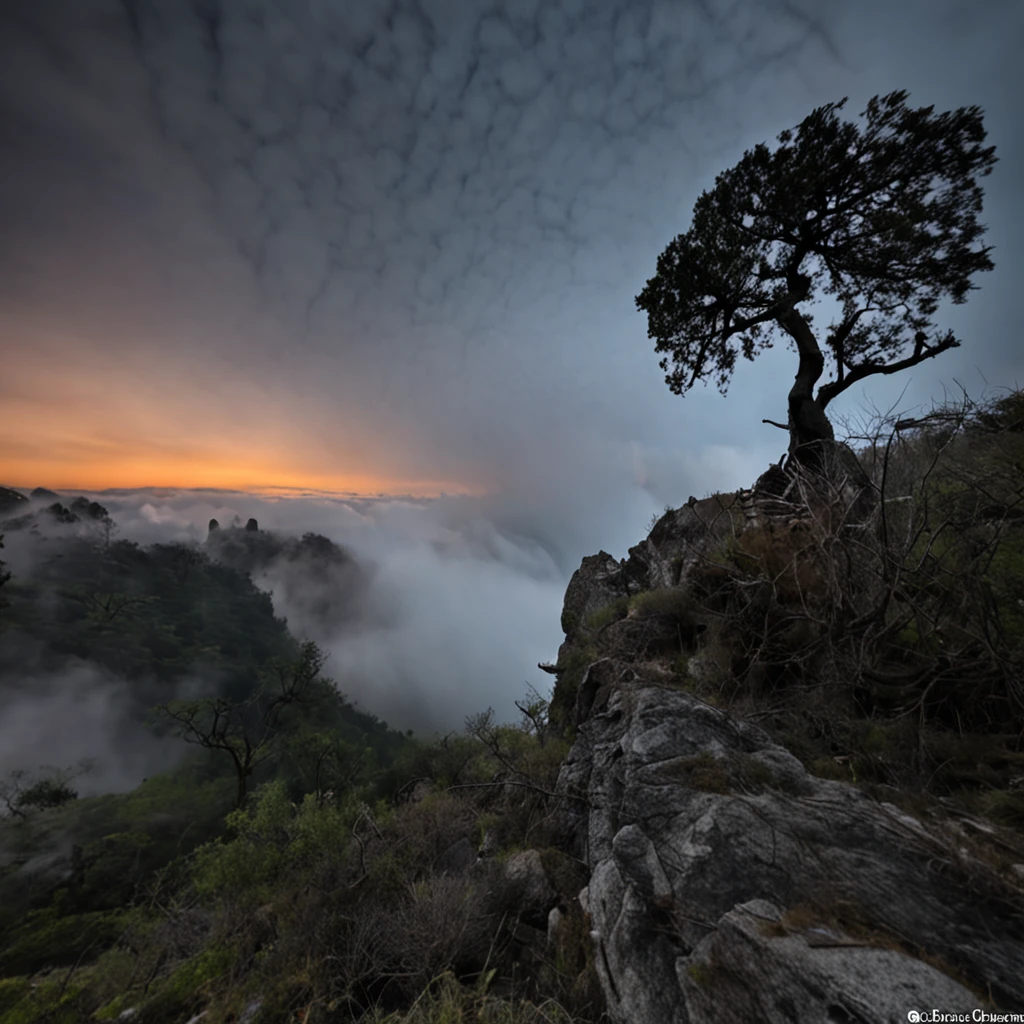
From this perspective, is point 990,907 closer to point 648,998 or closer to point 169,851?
point 648,998

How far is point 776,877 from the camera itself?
2846 millimetres

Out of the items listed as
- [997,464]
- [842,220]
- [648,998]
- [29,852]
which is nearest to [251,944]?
[648,998]

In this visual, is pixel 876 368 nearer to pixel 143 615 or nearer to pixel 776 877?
pixel 776 877

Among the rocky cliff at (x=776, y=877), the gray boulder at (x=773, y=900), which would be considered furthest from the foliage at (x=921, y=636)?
the gray boulder at (x=773, y=900)

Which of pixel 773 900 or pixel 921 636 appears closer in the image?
pixel 773 900

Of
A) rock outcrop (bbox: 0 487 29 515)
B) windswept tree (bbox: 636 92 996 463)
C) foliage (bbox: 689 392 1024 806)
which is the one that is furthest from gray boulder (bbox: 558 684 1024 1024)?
rock outcrop (bbox: 0 487 29 515)

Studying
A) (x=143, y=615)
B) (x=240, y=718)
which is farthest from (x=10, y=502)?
(x=240, y=718)

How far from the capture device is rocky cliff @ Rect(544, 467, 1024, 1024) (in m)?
2.07

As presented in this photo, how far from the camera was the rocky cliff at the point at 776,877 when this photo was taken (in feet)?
6.80

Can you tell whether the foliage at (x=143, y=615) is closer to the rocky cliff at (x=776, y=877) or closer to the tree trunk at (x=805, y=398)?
the rocky cliff at (x=776, y=877)

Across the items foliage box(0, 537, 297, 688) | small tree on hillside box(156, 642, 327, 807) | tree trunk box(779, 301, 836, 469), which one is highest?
tree trunk box(779, 301, 836, 469)

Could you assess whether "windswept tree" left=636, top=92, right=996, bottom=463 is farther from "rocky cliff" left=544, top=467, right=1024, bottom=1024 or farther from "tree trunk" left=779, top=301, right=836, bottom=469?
"rocky cliff" left=544, top=467, right=1024, bottom=1024

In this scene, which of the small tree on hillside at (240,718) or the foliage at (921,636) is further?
the small tree on hillside at (240,718)

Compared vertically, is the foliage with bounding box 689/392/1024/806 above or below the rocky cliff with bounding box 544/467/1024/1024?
Result: above
